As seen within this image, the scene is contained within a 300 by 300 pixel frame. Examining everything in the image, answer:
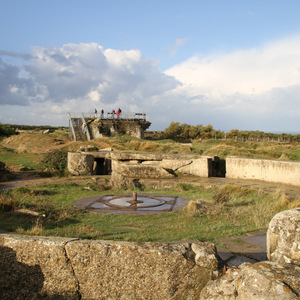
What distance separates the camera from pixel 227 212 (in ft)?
28.3

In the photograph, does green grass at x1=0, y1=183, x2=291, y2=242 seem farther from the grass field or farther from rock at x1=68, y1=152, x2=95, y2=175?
Answer: rock at x1=68, y1=152, x2=95, y2=175

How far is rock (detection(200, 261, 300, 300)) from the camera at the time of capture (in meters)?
3.38

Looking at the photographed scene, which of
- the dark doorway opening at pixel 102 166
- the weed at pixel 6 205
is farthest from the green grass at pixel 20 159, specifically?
the weed at pixel 6 205

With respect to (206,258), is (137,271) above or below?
below

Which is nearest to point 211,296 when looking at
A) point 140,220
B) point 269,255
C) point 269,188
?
point 269,255

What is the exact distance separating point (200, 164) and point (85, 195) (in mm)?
6723

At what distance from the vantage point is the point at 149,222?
7.50 m

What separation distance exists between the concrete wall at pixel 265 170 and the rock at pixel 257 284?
31.7 feet

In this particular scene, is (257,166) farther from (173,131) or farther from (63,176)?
(173,131)

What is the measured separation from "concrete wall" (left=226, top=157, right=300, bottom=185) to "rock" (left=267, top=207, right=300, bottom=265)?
8.61 m

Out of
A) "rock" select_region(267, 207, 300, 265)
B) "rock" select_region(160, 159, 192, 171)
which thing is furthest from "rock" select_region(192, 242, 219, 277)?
"rock" select_region(160, 159, 192, 171)

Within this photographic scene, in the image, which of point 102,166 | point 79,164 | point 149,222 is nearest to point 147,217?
point 149,222

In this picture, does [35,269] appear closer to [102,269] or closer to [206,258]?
[102,269]

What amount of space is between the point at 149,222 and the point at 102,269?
3.34m
